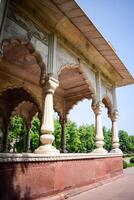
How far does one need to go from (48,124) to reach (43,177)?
4.42ft

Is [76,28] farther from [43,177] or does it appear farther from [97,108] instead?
[43,177]

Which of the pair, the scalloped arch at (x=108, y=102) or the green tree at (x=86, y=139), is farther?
the green tree at (x=86, y=139)

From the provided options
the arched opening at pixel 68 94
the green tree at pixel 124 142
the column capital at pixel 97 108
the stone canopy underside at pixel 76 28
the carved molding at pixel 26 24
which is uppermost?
the stone canopy underside at pixel 76 28

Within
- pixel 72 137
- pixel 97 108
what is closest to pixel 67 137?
pixel 72 137

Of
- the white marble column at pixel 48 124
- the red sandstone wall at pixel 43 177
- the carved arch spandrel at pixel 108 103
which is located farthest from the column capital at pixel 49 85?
the carved arch spandrel at pixel 108 103

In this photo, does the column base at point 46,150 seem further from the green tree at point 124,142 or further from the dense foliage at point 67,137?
the green tree at point 124,142

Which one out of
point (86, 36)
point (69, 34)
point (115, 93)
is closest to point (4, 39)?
point (69, 34)

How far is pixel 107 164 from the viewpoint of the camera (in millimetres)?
9070

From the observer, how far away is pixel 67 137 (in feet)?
120

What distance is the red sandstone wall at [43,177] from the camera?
417cm

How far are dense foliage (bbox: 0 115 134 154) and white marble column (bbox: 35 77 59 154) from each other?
9.27 metres

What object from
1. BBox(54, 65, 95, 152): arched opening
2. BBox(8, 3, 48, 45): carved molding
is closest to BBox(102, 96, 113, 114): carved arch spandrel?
BBox(54, 65, 95, 152): arched opening

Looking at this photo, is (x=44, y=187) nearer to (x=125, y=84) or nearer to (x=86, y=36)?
(x=86, y=36)

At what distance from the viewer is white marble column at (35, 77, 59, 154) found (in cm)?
562
